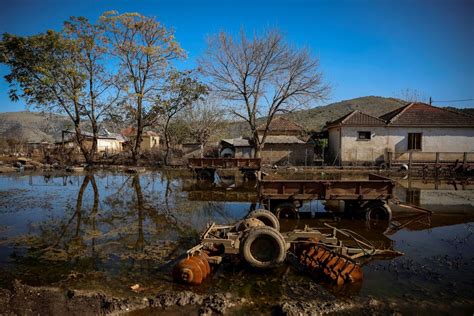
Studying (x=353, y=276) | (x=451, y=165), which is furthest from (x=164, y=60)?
(x=353, y=276)

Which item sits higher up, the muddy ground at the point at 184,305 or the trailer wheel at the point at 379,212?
the trailer wheel at the point at 379,212

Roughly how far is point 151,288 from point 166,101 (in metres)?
28.1

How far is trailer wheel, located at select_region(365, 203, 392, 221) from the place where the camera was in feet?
35.7

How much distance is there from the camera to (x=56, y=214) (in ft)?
38.2

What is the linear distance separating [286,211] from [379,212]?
10.4ft

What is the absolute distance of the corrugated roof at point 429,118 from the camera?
29795 mm

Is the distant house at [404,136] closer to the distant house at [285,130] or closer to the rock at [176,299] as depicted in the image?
the distant house at [285,130]

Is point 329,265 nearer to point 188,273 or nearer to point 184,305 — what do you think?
point 188,273

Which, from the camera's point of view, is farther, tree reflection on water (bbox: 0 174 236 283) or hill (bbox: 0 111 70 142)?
hill (bbox: 0 111 70 142)

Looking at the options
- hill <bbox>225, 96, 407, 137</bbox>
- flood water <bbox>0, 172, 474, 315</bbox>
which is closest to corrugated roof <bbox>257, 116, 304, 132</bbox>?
flood water <bbox>0, 172, 474, 315</bbox>

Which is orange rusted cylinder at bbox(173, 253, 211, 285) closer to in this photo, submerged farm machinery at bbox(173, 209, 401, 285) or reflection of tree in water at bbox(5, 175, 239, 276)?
submerged farm machinery at bbox(173, 209, 401, 285)

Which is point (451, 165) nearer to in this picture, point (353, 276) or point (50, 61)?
point (353, 276)

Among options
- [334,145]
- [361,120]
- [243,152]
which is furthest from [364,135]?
[243,152]

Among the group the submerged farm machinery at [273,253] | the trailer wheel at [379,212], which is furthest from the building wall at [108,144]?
the submerged farm machinery at [273,253]
